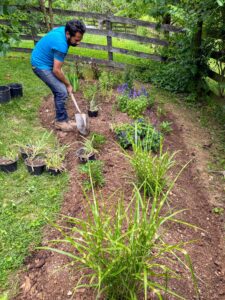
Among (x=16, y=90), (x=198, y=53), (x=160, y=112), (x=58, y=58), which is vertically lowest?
(x=160, y=112)

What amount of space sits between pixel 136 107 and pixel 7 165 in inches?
92.3

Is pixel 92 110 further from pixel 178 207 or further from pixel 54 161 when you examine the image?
pixel 178 207

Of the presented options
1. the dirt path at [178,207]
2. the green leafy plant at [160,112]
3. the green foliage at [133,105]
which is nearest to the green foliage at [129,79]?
the green foliage at [133,105]

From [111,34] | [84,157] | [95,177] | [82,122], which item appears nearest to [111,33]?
[111,34]

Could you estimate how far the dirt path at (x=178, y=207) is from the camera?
2535 mm

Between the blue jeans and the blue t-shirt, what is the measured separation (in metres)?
0.09

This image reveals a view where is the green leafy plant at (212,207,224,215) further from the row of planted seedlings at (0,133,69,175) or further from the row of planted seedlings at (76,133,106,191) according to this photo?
the row of planted seedlings at (0,133,69,175)

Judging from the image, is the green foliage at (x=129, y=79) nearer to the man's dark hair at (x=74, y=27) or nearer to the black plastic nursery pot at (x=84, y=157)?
the man's dark hair at (x=74, y=27)

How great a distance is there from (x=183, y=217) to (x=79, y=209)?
111 cm

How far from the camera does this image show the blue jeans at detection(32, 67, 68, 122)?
480 cm

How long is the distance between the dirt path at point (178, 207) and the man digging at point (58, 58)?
1.36 feet

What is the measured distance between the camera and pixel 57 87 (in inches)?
192

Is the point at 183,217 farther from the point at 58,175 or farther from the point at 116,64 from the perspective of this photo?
the point at 116,64

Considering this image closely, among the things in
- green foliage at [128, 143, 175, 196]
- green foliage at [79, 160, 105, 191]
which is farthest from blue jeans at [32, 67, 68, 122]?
green foliage at [128, 143, 175, 196]
